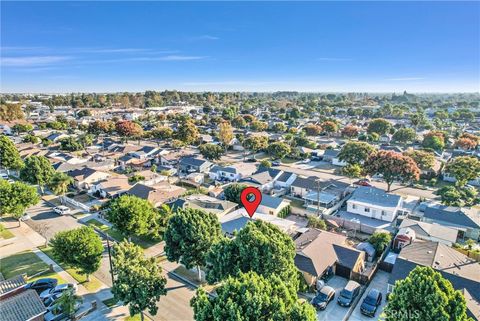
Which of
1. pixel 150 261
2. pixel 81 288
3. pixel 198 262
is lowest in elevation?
pixel 81 288

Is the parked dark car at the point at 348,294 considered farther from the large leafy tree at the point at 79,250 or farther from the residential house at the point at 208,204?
the large leafy tree at the point at 79,250

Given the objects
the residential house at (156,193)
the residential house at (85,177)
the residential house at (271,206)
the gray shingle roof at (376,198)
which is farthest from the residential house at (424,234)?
the residential house at (85,177)

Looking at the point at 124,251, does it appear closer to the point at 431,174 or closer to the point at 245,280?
the point at 245,280

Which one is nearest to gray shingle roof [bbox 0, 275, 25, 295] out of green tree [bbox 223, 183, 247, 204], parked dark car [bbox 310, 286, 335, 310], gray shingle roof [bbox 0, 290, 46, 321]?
gray shingle roof [bbox 0, 290, 46, 321]

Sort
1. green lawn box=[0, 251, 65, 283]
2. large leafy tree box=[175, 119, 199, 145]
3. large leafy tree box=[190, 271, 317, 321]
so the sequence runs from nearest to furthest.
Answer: large leafy tree box=[190, 271, 317, 321] → green lawn box=[0, 251, 65, 283] → large leafy tree box=[175, 119, 199, 145]

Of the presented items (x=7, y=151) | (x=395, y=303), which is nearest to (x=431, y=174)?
(x=395, y=303)

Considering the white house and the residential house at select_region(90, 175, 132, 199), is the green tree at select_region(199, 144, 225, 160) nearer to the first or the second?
the residential house at select_region(90, 175, 132, 199)

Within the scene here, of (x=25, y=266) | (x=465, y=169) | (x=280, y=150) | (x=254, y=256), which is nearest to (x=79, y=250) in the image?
(x=25, y=266)
